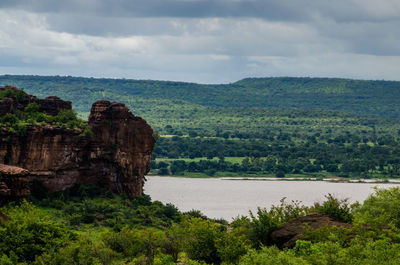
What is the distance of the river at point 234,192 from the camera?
A: 363 ft

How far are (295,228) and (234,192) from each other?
8097cm

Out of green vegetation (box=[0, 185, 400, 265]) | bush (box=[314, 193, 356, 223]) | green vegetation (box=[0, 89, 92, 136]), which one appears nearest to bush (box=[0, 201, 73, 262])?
green vegetation (box=[0, 185, 400, 265])

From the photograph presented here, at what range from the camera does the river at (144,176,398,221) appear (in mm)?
110562

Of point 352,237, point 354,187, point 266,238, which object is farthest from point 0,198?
point 354,187

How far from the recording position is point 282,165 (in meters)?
170

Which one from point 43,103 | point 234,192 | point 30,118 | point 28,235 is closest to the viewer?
point 28,235

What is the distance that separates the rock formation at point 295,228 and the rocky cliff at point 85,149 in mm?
31656

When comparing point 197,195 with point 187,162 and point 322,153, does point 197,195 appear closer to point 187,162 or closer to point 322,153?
point 187,162

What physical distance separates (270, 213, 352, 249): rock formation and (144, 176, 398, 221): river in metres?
49.9

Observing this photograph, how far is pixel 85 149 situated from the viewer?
75625mm

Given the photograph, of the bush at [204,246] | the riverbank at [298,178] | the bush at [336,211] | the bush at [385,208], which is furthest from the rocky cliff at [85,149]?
the riverbank at [298,178]

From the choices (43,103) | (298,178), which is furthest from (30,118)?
(298,178)

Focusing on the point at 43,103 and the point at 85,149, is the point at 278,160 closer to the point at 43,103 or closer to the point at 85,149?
the point at 43,103

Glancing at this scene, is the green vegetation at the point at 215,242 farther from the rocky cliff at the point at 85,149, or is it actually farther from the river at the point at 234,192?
the river at the point at 234,192
